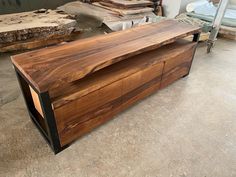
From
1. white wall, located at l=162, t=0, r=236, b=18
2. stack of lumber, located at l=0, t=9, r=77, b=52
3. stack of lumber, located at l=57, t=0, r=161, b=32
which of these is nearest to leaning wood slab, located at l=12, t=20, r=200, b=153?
stack of lumber, located at l=57, t=0, r=161, b=32

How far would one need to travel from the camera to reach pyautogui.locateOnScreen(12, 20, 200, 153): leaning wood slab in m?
0.93

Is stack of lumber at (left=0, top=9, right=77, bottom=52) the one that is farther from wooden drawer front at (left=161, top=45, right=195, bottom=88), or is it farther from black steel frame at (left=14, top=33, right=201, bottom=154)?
wooden drawer front at (left=161, top=45, right=195, bottom=88)

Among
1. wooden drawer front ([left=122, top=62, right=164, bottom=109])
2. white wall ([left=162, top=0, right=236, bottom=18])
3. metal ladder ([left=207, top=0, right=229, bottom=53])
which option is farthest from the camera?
white wall ([left=162, top=0, right=236, bottom=18])

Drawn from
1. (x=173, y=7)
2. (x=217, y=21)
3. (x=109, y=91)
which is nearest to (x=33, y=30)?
(x=109, y=91)

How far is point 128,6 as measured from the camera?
2418 millimetres

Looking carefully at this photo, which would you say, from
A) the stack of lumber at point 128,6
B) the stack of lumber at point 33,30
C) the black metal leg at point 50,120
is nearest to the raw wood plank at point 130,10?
the stack of lumber at point 128,6

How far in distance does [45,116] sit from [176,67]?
1150 millimetres

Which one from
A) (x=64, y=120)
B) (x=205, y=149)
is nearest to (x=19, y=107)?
(x=64, y=120)

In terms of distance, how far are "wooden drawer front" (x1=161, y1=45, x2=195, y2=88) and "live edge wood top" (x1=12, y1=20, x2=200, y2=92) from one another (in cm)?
20

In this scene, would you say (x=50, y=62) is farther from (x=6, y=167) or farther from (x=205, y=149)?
(x=205, y=149)

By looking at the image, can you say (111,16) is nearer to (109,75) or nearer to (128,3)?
(128,3)

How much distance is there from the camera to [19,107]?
1433 mm

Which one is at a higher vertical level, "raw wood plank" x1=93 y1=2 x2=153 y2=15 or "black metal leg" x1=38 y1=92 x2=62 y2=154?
"raw wood plank" x1=93 y1=2 x2=153 y2=15

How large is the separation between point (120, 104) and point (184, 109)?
533 mm
